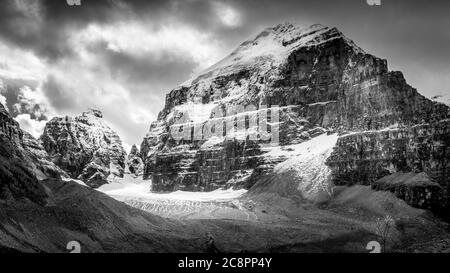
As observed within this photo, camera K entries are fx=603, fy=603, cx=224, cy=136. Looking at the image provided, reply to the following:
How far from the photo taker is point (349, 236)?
145 meters

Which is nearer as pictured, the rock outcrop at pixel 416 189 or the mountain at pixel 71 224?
the mountain at pixel 71 224

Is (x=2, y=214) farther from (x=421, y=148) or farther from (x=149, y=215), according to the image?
(x=421, y=148)

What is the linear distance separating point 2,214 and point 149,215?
56.7 metres

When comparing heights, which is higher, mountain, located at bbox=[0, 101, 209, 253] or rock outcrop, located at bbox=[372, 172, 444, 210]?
rock outcrop, located at bbox=[372, 172, 444, 210]

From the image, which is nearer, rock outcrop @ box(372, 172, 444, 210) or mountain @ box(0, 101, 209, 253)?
mountain @ box(0, 101, 209, 253)

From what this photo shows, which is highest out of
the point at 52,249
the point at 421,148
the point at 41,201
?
the point at 421,148

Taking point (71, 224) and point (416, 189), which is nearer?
point (71, 224)

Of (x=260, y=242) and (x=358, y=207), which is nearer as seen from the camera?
(x=260, y=242)

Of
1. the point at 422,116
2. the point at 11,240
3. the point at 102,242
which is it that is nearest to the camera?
the point at 11,240

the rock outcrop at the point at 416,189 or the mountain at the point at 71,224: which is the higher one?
the rock outcrop at the point at 416,189

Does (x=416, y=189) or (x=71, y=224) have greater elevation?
(x=416, y=189)

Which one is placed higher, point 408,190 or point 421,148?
point 421,148
